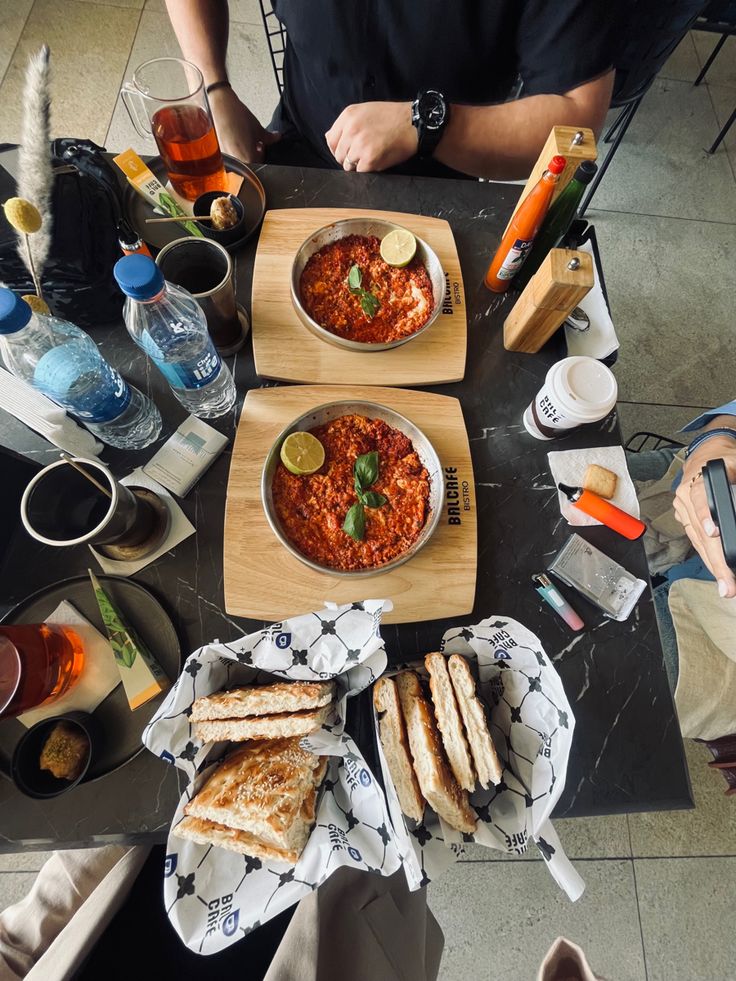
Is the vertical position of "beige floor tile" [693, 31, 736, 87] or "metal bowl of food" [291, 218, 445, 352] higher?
"metal bowl of food" [291, 218, 445, 352]

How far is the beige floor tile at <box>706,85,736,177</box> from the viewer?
288 cm

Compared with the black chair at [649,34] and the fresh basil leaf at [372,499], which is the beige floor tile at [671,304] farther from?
the fresh basil leaf at [372,499]

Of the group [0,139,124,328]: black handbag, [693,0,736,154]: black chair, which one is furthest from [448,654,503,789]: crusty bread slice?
[693,0,736,154]: black chair

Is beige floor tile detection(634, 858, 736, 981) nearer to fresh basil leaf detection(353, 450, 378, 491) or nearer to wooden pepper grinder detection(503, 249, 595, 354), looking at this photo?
fresh basil leaf detection(353, 450, 378, 491)

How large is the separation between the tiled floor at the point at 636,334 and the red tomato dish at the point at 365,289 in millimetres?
1490

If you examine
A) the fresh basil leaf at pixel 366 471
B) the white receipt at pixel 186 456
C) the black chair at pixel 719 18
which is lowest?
the fresh basil leaf at pixel 366 471

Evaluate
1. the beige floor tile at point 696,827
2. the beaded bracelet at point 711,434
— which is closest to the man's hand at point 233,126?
the beaded bracelet at point 711,434

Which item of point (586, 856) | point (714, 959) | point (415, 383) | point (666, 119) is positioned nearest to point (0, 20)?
point (415, 383)

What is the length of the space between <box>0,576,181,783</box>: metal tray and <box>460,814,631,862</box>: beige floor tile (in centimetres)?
134

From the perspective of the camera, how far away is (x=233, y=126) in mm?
1562

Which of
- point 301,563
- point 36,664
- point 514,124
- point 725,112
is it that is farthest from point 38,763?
point 725,112

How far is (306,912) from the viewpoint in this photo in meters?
0.88

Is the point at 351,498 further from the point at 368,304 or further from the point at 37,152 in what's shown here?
the point at 37,152

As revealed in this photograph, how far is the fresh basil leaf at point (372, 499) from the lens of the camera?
44.1 inches
